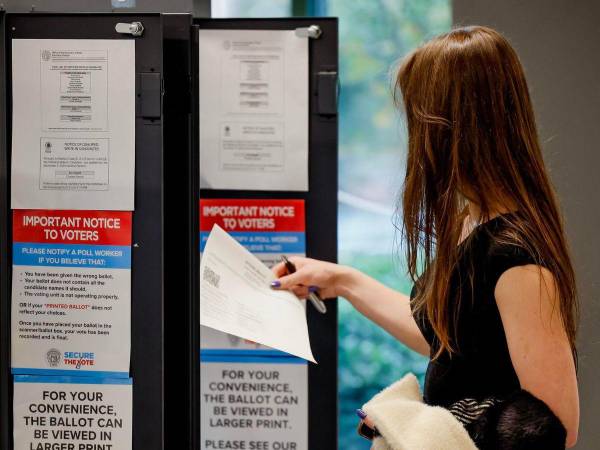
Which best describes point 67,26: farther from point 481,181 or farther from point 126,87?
point 481,181

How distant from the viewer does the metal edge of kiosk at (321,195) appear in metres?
1.78

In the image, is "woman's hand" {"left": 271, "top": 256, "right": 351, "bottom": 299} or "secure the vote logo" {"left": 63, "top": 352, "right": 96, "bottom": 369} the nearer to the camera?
"secure the vote logo" {"left": 63, "top": 352, "right": 96, "bottom": 369}

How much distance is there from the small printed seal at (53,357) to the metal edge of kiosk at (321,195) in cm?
64

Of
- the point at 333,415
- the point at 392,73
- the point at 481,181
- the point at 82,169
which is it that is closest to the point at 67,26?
the point at 82,169

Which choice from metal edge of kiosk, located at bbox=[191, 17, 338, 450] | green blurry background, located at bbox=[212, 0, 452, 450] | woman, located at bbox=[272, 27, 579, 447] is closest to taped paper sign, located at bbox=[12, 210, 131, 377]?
metal edge of kiosk, located at bbox=[191, 17, 338, 450]

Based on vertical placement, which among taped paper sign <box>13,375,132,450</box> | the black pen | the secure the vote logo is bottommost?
taped paper sign <box>13,375,132,450</box>

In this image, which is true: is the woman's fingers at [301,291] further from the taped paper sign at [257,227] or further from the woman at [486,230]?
the woman at [486,230]

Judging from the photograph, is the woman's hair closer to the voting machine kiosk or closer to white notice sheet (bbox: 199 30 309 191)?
the voting machine kiosk

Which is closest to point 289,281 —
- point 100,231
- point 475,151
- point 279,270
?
point 279,270

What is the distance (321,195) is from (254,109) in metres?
0.28

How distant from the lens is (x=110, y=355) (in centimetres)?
146

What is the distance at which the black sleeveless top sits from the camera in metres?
1.05

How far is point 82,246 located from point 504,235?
873 mm

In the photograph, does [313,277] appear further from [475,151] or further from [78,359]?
[475,151]
